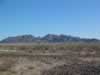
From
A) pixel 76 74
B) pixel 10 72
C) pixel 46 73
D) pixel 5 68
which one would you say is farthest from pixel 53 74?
pixel 5 68

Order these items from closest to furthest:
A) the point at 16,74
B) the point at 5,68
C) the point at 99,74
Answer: the point at 99,74 < the point at 16,74 < the point at 5,68

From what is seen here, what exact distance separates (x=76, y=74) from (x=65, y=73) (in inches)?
43.8

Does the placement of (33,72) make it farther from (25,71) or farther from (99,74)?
(99,74)

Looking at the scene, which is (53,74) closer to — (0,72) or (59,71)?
(59,71)

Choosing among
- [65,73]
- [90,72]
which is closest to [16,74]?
[65,73]

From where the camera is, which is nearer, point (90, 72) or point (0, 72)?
point (90, 72)

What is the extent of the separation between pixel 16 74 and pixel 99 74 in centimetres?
830

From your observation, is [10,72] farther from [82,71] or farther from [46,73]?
[82,71]

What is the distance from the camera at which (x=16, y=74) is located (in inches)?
1000

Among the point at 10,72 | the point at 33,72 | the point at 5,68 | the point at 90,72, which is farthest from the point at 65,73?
the point at 5,68

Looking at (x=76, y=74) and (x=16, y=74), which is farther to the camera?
(x=16, y=74)

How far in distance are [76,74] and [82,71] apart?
3.13ft

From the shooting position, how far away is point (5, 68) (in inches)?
1123

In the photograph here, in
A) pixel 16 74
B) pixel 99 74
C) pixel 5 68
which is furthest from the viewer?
pixel 5 68
